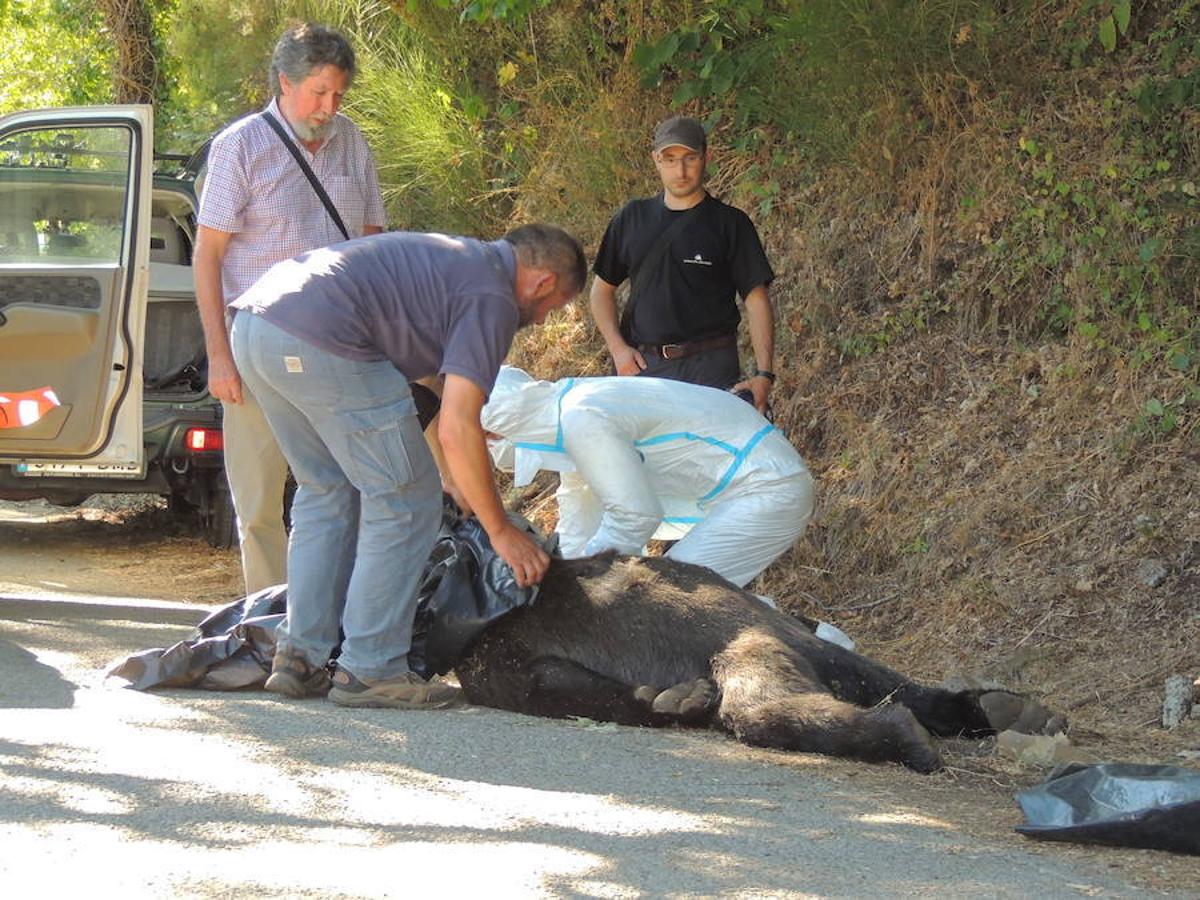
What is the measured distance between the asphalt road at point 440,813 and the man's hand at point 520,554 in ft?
1.70

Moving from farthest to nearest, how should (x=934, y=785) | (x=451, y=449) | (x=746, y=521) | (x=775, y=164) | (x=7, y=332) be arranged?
(x=775, y=164) < (x=7, y=332) < (x=746, y=521) < (x=451, y=449) < (x=934, y=785)

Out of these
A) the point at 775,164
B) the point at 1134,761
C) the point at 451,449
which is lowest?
the point at 1134,761

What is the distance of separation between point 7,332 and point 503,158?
18.5 ft

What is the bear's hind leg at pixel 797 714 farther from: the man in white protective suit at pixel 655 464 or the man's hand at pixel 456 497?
the man's hand at pixel 456 497

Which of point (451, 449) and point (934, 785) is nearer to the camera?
point (934, 785)

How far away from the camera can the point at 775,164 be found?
10.7m

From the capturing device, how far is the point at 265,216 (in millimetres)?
6820

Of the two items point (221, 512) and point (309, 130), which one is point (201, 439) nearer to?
point (221, 512)

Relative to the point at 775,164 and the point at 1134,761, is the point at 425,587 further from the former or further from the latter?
the point at 775,164

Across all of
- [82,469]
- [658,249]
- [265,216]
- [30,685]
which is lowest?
[30,685]

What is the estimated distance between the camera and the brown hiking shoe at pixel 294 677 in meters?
5.84

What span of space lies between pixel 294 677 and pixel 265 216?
6.62 ft

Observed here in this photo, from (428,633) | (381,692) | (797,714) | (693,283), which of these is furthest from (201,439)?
(797,714)

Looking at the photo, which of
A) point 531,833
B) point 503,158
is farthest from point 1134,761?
point 503,158
